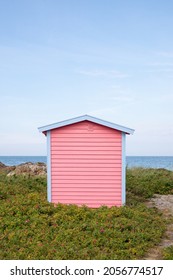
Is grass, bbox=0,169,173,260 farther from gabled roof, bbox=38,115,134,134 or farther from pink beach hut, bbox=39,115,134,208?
gabled roof, bbox=38,115,134,134

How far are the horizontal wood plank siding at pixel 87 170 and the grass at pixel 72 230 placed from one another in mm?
703

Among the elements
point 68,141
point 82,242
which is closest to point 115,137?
point 68,141

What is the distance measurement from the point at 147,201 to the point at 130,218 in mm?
4328

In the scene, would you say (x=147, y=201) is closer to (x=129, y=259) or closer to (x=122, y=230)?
(x=122, y=230)

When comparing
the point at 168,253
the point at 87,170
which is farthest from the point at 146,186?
the point at 168,253

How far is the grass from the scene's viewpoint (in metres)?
8.40

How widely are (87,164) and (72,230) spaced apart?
3500 mm

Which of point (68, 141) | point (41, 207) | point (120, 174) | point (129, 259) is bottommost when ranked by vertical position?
point (129, 259)

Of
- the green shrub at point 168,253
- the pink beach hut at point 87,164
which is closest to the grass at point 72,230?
the green shrub at point 168,253

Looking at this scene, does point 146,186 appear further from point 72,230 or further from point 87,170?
point 72,230

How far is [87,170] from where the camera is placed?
42.2ft
